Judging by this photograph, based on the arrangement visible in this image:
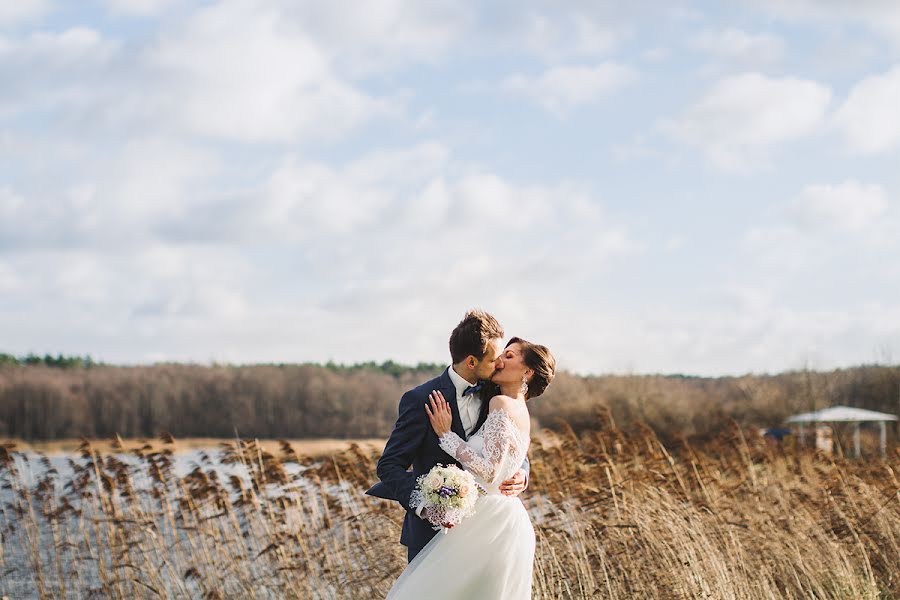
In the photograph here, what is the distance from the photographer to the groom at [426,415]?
13.8ft

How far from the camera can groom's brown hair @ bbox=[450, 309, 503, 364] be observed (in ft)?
13.7

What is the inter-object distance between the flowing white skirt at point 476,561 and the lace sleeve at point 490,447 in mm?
175

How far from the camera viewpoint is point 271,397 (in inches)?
2208

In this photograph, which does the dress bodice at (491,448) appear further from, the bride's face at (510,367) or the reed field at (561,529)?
the reed field at (561,529)

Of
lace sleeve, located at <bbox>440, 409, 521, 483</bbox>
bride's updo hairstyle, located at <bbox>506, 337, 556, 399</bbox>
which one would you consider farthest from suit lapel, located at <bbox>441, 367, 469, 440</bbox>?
bride's updo hairstyle, located at <bbox>506, 337, 556, 399</bbox>

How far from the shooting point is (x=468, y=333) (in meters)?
4.18

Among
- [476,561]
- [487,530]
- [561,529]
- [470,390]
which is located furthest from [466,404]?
[561,529]

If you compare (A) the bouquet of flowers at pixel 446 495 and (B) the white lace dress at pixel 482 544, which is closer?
(A) the bouquet of flowers at pixel 446 495

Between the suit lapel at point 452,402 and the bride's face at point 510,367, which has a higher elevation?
the bride's face at point 510,367

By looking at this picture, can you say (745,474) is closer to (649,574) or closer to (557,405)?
(649,574)

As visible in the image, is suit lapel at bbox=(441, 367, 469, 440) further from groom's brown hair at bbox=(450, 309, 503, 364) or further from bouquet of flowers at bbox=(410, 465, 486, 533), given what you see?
bouquet of flowers at bbox=(410, 465, 486, 533)

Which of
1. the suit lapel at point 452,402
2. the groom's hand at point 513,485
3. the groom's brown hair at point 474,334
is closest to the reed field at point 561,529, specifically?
the groom's hand at point 513,485

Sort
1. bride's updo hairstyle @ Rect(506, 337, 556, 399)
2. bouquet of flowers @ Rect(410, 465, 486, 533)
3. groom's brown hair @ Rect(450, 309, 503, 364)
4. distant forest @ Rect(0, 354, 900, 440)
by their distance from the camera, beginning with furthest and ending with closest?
distant forest @ Rect(0, 354, 900, 440)
bride's updo hairstyle @ Rect(506, 337, 556, 399)
groom's brown hair @ Rect(450, 309, 503, 364)
bouquet of flowers @ Rect(410, 465, 486, 533)

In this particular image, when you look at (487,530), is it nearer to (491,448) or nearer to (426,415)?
(491,448)
